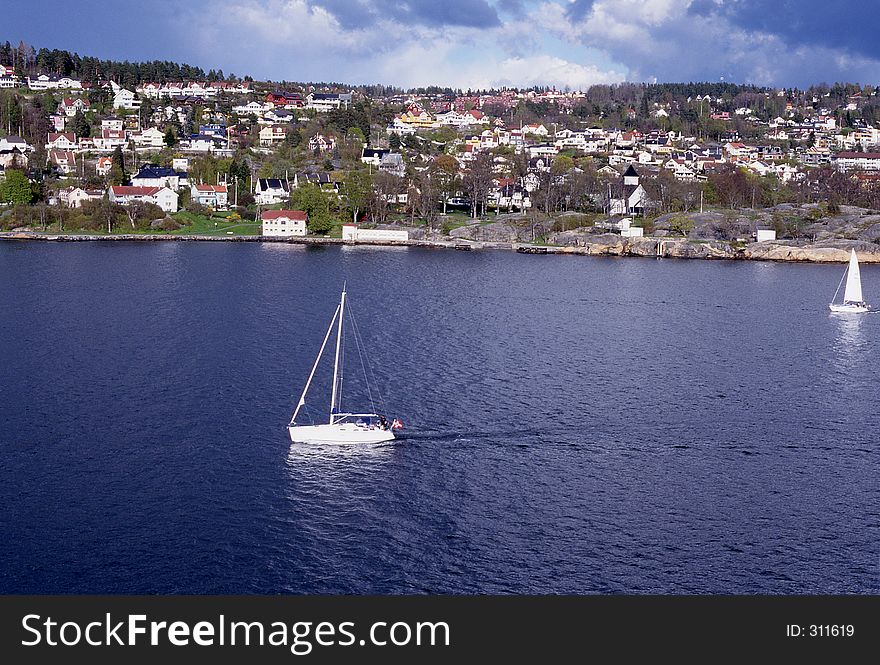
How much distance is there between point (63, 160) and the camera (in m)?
97.4

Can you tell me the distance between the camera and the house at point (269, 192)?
296ft

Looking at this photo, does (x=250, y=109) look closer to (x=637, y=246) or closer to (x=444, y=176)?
(x=444, y=176)

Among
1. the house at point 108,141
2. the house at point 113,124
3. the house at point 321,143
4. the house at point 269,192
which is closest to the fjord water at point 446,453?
the house at point 269,192

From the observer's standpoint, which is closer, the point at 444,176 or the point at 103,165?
the point at 444,176

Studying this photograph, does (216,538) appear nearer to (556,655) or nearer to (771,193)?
(556,655)

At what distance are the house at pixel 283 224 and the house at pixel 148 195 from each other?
1023 cm

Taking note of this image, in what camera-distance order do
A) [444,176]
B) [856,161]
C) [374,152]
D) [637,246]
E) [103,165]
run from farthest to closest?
[856,161]
[374,152]
[103,165]
[444,176]
[637,246]

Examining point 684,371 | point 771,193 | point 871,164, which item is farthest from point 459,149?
point 684,371

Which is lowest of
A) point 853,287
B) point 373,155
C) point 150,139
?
point 853,287

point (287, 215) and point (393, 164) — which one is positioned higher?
point (393, 164)

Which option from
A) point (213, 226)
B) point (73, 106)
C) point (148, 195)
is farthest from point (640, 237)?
point (73, 106)

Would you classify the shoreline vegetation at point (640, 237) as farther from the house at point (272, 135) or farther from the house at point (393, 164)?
the house at point (272, 135)

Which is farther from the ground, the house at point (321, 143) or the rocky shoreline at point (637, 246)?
the house at point (321, 143)

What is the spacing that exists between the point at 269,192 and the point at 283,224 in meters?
11.8
